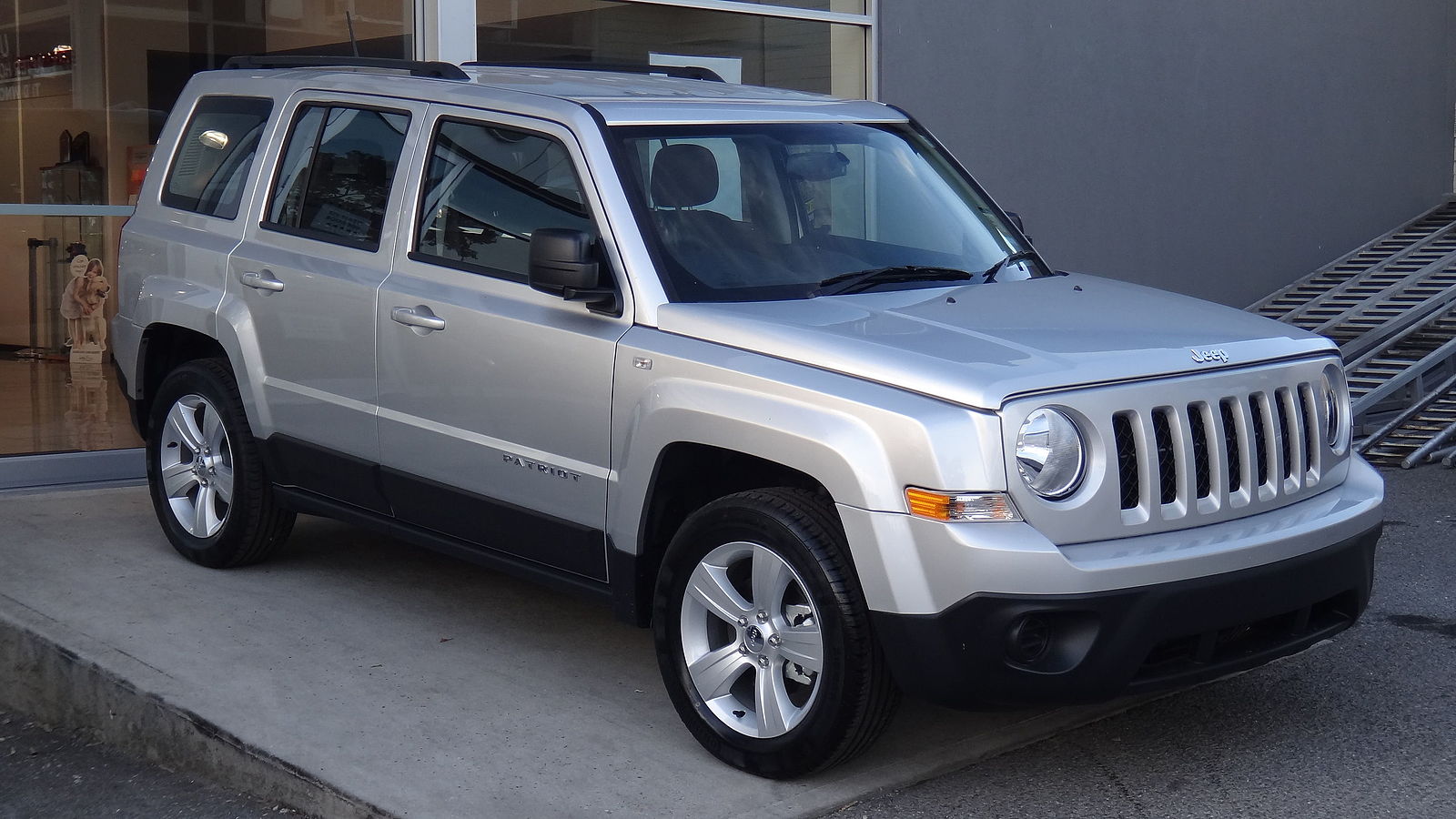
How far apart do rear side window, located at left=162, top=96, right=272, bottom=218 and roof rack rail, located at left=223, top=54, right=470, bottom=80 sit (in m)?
0.27

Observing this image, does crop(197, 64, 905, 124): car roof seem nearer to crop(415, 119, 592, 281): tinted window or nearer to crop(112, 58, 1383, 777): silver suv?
crop(112, 58, 1383, 777): silver suv

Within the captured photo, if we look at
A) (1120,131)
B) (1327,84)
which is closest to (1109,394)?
(1120,131)

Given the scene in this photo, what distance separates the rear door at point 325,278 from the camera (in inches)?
210

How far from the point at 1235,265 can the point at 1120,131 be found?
1958mm

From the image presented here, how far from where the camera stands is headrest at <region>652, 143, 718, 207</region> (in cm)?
476

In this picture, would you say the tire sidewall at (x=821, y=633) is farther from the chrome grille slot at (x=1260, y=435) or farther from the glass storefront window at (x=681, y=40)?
the glass storefront window at (x=681, y=40)

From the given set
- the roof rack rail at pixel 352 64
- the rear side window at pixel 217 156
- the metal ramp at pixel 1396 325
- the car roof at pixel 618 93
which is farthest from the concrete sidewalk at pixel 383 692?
the metal ramp at pixel 1396 325

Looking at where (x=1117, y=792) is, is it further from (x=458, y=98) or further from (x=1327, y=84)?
(x=1327, y=84)

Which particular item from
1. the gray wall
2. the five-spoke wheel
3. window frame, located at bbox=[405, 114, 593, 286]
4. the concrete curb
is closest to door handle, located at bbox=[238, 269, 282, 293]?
the five-spoke wheel

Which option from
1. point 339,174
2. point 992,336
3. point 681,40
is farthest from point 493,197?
point 681,40

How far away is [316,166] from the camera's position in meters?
5.70

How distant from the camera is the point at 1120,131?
1228cm

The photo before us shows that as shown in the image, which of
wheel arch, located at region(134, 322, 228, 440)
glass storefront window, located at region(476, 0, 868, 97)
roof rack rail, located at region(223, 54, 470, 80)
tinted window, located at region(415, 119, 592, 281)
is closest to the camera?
tinted window, located at region(415, 119, 592, 281)

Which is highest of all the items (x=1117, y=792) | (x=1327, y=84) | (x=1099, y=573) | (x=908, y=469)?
(x=1327, y=84)
